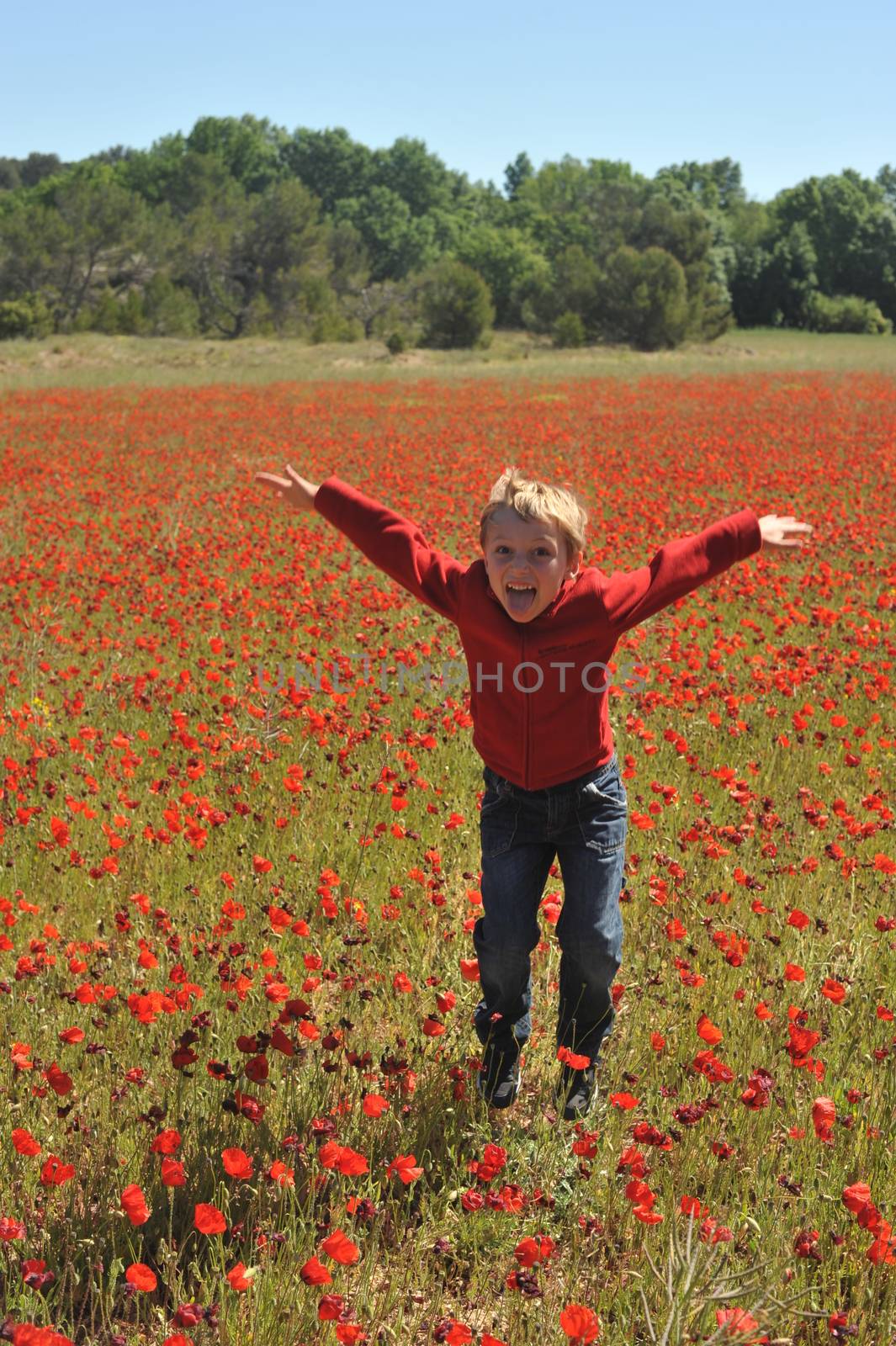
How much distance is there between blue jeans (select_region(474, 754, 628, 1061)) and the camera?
2805 mm

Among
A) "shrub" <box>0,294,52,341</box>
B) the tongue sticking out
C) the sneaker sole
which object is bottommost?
the sneaker sole

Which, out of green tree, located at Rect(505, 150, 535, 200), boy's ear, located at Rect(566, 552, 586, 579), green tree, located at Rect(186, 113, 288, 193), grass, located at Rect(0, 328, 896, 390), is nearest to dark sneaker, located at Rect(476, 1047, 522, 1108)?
boy's ear, located at Rect(566, 552, 586, 579)

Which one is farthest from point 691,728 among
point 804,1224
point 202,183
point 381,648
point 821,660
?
point 202,183

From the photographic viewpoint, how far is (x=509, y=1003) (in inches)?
116

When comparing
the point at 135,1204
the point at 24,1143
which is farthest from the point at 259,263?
the point at 135,1204

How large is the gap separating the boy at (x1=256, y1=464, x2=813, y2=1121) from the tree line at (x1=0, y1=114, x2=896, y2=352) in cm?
4251

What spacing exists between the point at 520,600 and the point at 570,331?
2025 inches

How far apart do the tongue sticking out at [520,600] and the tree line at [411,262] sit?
42634 millimetres

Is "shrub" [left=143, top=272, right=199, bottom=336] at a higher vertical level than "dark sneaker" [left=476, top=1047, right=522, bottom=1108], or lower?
higher

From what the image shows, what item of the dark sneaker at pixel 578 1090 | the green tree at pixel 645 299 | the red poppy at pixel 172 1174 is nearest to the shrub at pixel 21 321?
the green tree at pixel 645 299

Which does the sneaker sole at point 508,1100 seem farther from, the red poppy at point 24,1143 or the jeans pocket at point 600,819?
the red poppy at point 24,1143

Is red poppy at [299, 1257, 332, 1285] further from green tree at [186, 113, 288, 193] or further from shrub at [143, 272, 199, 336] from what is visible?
green tree at [186, 113, 288, 193]

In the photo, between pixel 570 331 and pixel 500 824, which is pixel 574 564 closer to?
pixel 500 824

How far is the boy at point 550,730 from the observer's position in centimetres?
275
